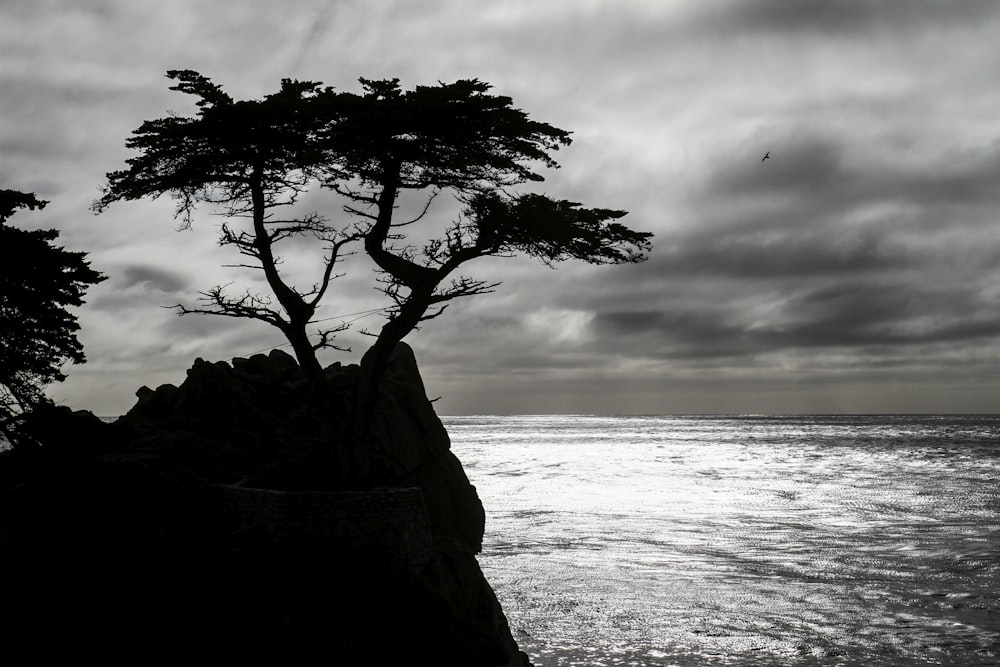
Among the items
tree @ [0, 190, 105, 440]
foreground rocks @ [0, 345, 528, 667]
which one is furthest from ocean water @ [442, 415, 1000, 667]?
tree @ [0, 190, 105, 440]

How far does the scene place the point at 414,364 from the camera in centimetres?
2694

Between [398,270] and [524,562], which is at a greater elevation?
[398,270]

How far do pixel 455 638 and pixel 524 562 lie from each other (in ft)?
54.0

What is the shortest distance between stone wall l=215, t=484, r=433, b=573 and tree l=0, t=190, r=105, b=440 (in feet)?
32.2

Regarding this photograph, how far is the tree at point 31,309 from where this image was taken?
23062mm

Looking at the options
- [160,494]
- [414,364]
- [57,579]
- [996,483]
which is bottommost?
[996,483]

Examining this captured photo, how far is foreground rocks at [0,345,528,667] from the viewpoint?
50.0ft

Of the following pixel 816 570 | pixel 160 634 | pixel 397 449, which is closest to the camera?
pixel 160 634

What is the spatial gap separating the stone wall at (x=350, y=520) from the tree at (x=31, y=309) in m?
9.83

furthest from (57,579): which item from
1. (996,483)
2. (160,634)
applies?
(996,483)

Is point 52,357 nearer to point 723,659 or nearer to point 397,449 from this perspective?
point 397,449

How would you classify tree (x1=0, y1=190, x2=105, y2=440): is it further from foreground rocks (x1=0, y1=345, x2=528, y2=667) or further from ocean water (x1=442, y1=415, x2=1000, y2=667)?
ocean water (x1=442, y1=415, x2=1000, y2=667)

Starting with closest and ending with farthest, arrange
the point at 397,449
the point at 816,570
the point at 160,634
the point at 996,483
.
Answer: the point at 160,634
the point at 397,449
the point at 816,570
the point at 996,483

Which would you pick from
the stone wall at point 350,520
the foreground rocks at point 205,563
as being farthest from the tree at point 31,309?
the stone wall at point 350,520
